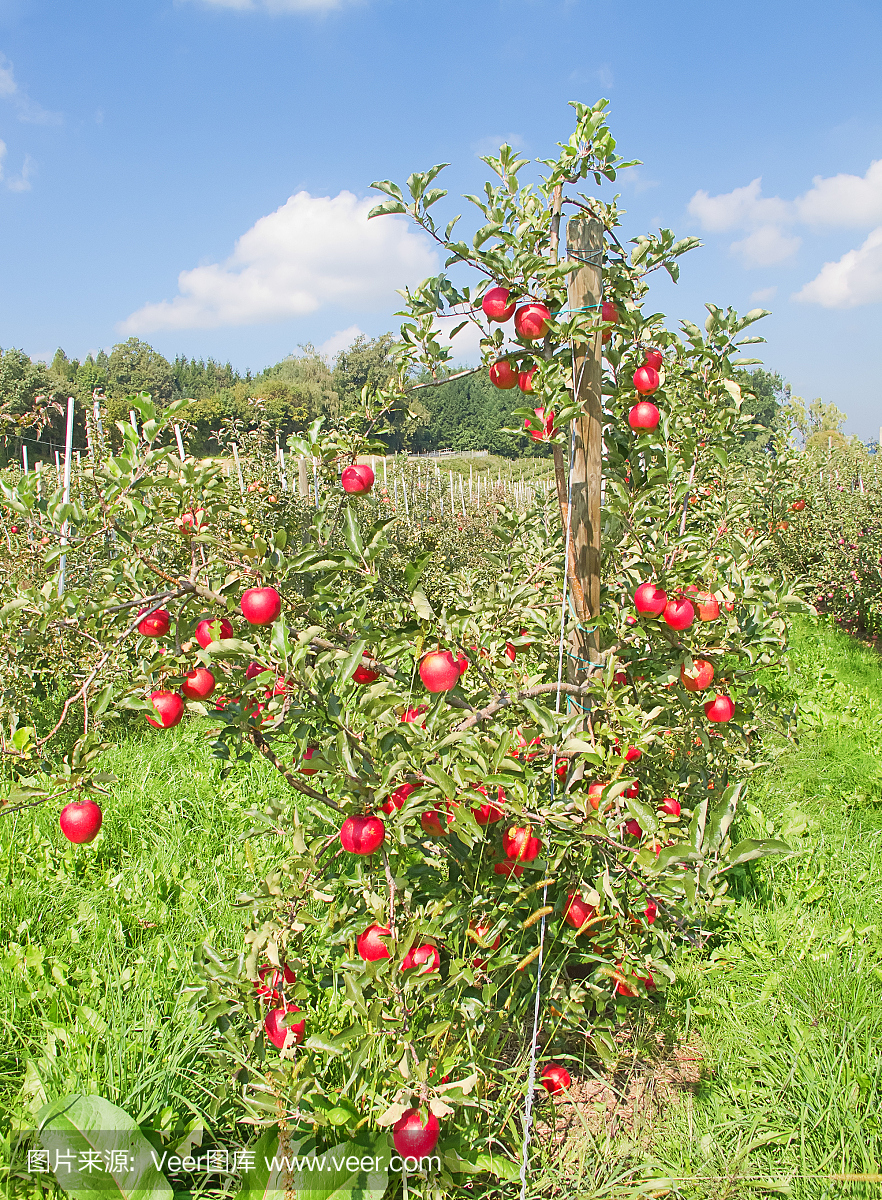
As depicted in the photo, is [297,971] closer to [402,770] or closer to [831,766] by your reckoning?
[402,770]

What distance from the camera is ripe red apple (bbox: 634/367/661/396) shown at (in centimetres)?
170

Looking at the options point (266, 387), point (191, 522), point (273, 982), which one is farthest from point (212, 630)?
point (266, 387)

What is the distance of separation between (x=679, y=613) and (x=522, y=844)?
616mm

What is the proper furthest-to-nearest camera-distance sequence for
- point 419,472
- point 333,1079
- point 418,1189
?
point 419,472 < point 333,1079 < point 418,1189

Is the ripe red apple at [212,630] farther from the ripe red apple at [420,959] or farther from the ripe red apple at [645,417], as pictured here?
the ripe red apple at [645,417]

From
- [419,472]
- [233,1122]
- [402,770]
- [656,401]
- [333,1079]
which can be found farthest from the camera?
[419,472]

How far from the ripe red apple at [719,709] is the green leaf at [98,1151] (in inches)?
60.3

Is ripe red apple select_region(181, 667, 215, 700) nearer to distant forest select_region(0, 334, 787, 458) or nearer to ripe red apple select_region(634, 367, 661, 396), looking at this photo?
ripe red apple select_region(634, 367, 661, 396)

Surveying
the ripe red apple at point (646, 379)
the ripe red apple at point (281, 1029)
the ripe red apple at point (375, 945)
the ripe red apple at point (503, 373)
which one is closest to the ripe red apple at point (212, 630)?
the ripe red apple at point (375, 945)

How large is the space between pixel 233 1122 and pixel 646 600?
4.85 feet

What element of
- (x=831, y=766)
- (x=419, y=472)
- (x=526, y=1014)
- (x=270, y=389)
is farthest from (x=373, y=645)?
(x=270, y=389)

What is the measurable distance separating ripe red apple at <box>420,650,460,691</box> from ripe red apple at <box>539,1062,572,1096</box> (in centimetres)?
105

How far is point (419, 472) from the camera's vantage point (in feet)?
41.1

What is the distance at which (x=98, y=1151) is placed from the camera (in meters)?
1.35
